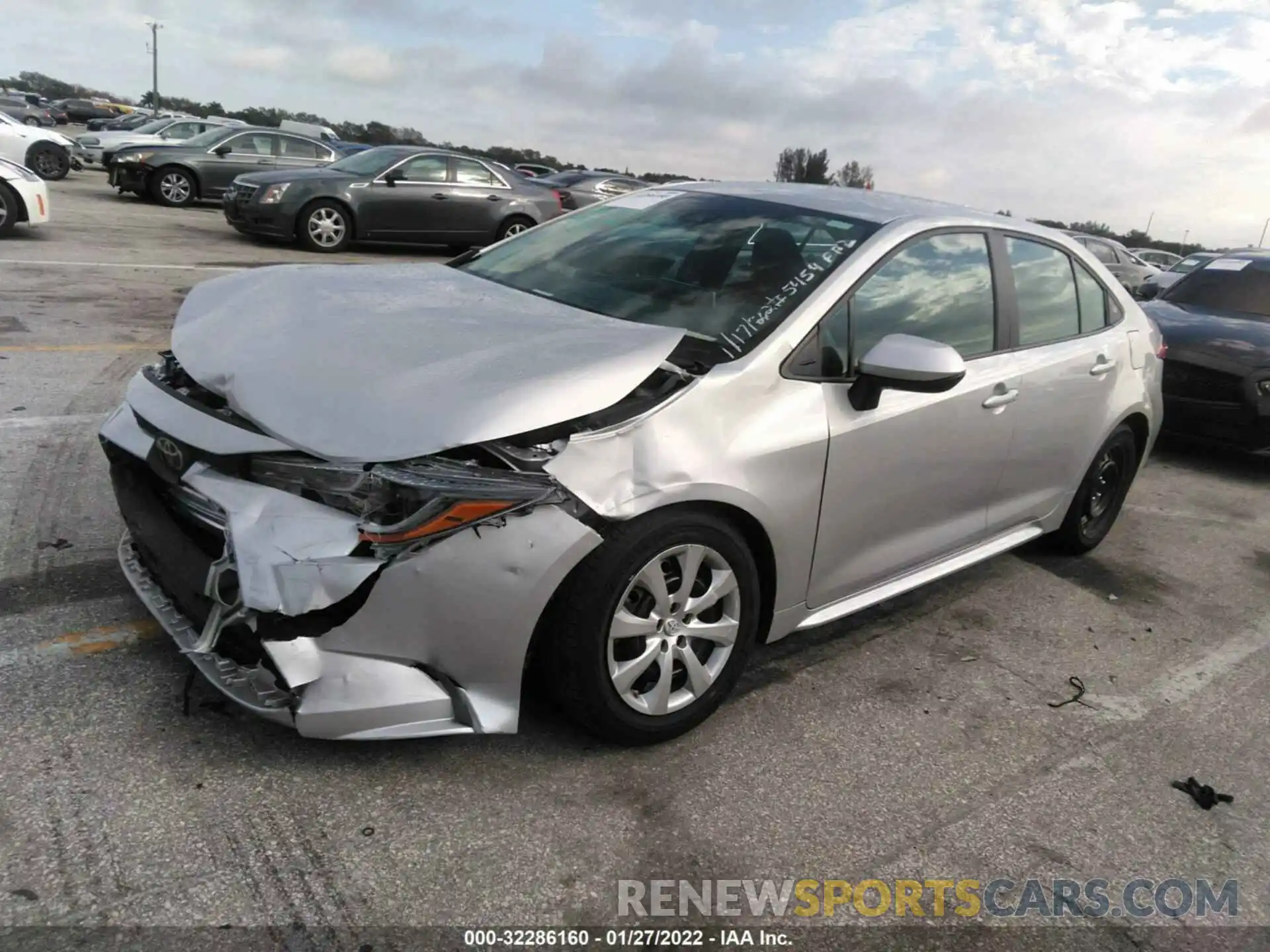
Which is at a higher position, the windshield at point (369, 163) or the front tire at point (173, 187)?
the windshield at point (369, 163)

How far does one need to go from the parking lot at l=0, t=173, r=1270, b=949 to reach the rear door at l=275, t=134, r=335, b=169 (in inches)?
536

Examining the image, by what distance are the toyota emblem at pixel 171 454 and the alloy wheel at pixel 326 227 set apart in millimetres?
10495

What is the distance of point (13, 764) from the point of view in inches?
93.0

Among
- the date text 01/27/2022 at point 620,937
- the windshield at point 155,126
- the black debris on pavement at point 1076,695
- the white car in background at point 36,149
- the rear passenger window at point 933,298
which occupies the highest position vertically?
the windshield at point 155,126

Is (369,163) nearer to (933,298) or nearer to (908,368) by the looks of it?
(933,298)

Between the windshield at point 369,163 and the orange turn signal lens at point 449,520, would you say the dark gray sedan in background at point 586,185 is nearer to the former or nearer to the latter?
the windshield at point 369,163

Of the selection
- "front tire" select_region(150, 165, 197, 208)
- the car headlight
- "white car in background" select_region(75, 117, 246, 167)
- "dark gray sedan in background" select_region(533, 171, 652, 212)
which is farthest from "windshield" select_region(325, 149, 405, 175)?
"white car in background" select_region(75, 117, 246, 167)

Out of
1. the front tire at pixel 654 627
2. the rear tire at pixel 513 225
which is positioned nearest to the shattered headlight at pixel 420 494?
the front tire at pixel 654 627

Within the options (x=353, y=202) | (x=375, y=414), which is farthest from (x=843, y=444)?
(x=353, y=202)

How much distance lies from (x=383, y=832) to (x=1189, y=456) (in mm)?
6806

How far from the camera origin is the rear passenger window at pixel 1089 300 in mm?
4211

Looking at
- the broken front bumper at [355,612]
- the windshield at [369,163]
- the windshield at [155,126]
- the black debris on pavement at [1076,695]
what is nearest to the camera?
the broken front bumper at [355,612]

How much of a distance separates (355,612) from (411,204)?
11651 millimetres

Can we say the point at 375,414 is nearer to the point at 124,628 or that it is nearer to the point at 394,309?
the point at 394,309
